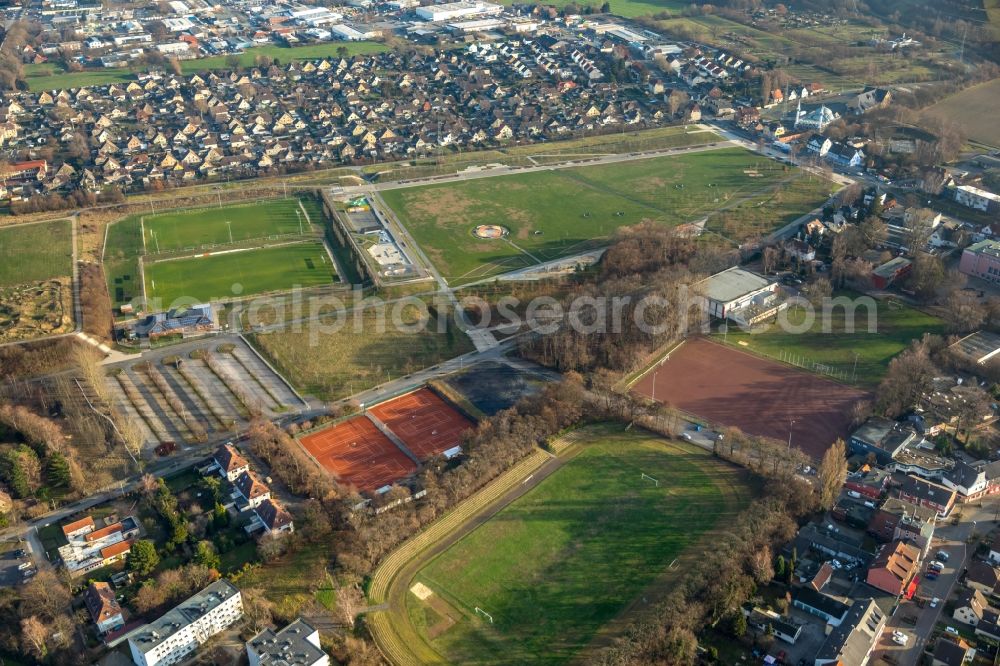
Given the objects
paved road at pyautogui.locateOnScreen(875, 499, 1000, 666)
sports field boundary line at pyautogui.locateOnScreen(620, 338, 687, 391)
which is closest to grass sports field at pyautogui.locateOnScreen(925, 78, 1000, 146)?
sports field boundary line at pyautogui.locateOnScreen(620, 338, 687, 391)

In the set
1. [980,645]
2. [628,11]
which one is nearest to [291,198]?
[980,645]

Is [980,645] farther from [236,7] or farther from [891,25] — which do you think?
[236,7]

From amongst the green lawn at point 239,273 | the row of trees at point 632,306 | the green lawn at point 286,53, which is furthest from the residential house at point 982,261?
the green lawn at point 286,53

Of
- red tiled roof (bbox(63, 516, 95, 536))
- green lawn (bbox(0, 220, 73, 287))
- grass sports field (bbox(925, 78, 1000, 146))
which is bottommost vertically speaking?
green lawn (bbox(0, 220, 73, 287))

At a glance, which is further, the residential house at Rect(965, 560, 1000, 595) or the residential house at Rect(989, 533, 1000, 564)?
the residential house at Rect(989, 533, 1000, 564)

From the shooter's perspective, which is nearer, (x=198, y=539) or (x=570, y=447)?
(x=198, y=539)

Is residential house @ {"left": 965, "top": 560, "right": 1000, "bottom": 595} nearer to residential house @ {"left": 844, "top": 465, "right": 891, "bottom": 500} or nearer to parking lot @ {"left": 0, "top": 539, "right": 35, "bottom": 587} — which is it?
residential house @ {"left": 844, "top": 465, "right": 891, "bottom": 500}
